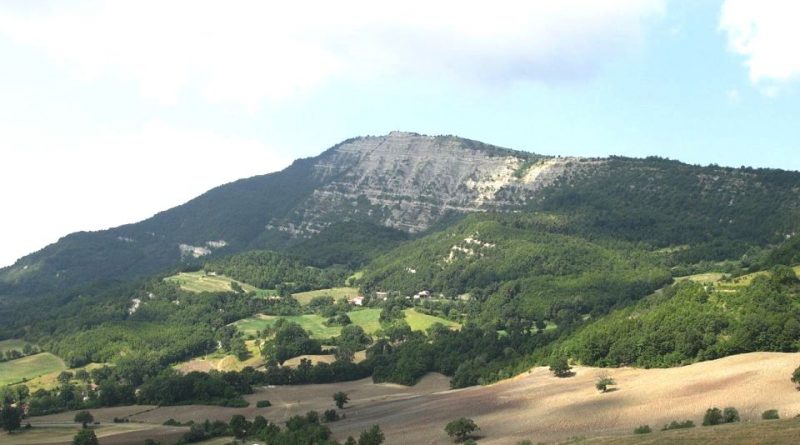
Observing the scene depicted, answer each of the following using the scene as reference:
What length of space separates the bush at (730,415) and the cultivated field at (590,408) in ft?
3.31

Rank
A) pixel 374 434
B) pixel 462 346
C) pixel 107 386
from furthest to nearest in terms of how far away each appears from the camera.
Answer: pixel 462 346
pixel 107 386
pixel 374 434

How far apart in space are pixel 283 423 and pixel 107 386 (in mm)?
53674

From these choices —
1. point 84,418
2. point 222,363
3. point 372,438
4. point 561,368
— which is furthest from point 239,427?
point 222,363

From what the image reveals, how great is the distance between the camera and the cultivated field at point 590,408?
77.8 metres

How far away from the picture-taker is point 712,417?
259 ft

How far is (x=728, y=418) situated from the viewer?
79125 mm

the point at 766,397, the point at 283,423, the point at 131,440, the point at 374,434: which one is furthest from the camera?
the point at 283,423

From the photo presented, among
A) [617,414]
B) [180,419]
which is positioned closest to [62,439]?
[180,419]

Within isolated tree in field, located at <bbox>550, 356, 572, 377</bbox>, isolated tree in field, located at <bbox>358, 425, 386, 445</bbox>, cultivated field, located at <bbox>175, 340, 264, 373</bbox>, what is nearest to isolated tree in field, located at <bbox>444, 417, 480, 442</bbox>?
isolated tree in field, located at <bbox>358, 425, 386, 445</bbox>

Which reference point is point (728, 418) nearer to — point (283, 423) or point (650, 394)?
point (650, 394)

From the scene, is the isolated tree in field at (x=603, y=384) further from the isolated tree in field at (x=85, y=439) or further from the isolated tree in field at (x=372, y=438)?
the isolated tree in field at (x=85, y=439)

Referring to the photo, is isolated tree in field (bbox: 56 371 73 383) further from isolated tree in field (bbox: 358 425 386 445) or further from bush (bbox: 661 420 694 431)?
bush (bbox: 661 420 694 431)

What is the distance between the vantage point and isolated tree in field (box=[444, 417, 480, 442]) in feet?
306

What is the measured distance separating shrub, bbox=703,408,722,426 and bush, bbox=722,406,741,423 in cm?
51
